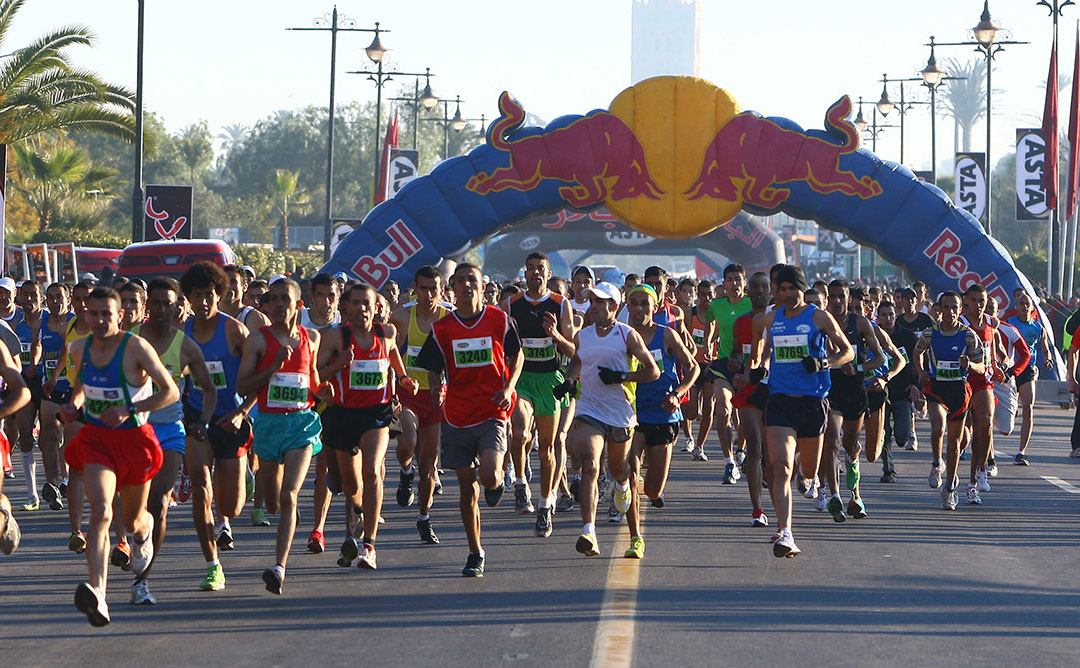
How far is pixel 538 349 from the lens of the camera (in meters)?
11.9

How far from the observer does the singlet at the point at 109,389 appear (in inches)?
303

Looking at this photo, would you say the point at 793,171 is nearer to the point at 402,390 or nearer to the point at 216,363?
the point at 402,390

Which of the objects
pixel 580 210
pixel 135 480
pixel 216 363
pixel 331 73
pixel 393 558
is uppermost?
pixel 331 73

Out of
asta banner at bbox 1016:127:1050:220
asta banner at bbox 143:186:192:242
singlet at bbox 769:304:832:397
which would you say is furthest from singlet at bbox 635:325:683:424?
asta banner at bbox 1016:127:1050:220

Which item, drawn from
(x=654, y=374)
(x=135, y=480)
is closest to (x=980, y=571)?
(x=654, y=374)

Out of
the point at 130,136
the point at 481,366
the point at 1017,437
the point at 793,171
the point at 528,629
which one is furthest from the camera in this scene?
the point at 130,136

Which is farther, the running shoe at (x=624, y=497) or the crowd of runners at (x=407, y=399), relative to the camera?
the running shoe at (x=624, y=497)

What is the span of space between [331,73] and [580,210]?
12.7 meters

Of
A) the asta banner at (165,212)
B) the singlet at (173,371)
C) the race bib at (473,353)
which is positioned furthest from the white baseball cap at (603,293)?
the asta banner at (165,212)

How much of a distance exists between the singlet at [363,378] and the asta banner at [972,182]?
30.2 meters

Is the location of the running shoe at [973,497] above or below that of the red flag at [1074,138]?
below

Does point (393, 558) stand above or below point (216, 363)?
below

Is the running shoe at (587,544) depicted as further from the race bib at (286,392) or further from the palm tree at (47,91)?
the palm tree at (47,91)

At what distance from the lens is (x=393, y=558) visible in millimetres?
9922
